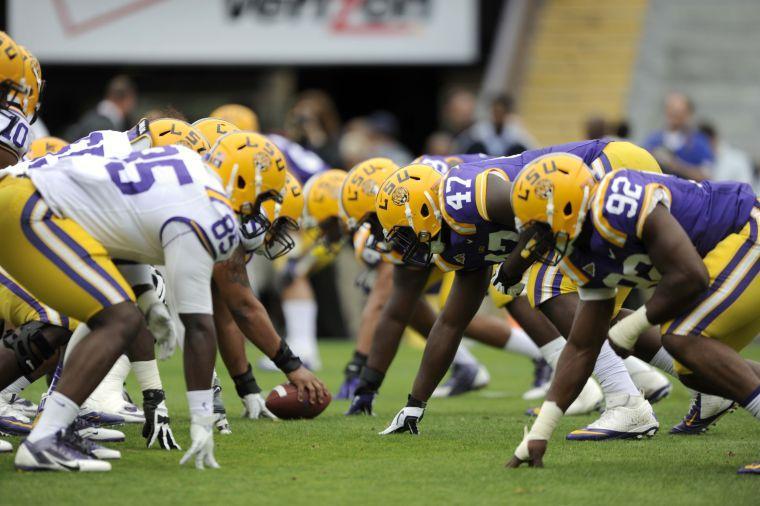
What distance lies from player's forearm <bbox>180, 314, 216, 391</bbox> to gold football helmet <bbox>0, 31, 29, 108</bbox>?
2044 millimetres

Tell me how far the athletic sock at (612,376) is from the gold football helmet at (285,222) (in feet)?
6.43

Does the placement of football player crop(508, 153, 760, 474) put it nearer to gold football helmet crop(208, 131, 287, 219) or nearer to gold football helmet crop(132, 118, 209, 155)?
gold football helmet crop(208, 131, 287, 219)

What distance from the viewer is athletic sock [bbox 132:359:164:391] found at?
6.72m

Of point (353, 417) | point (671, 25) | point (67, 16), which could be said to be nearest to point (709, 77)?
point (671, 25)

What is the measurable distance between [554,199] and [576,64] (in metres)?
13.1

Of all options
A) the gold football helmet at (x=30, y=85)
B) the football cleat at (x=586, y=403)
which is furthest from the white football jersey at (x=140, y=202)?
the football cleat at (x=586, y=403)

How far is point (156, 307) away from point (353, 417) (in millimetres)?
2051

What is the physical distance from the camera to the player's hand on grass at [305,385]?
7738 millimetres

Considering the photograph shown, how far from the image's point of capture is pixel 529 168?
6027 millimetres

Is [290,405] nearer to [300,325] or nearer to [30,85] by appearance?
[30,85]

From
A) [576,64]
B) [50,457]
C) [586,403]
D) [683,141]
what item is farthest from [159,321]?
[576,64]

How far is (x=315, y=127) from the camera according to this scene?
1387 cm

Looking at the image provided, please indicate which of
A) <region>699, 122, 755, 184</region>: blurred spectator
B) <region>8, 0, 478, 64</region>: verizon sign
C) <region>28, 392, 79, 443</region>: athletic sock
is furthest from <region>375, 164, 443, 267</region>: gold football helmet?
<region>8, 0, 478, 64</region>: verizon sign

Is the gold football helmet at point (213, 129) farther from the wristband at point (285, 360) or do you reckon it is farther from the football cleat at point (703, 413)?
the football cleat at point (703, 413)
